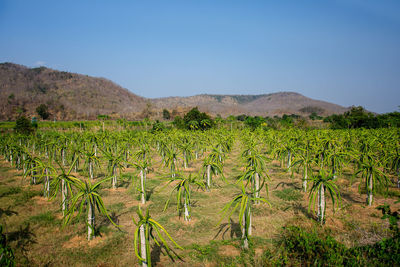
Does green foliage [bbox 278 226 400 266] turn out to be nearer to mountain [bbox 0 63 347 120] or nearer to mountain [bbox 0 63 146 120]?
mountain [bbox 0 63 347 120]

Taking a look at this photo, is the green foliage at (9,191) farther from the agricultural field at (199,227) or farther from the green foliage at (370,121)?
the green foliage at (370,121)

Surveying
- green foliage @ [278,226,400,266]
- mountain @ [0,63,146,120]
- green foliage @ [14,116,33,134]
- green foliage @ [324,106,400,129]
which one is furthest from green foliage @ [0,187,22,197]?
mountain @ [0,63,146,120]

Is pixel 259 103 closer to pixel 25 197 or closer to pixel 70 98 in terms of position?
pixel 70 98

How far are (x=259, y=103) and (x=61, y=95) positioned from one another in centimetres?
8836

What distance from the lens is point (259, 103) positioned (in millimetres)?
111875

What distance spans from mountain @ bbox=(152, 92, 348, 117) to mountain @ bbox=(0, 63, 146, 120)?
15.4 metres

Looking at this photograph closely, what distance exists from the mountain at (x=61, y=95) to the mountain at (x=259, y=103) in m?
15.4

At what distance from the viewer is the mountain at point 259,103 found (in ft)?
250

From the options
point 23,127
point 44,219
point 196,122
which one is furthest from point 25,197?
point 196,122

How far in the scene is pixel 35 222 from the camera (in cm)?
504

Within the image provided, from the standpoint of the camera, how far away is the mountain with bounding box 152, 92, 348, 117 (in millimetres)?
76188

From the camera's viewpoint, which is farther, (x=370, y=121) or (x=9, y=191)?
(x=370, y=121)

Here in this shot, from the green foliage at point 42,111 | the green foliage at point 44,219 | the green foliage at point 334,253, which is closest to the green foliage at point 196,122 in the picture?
the green foliage at point 44,219

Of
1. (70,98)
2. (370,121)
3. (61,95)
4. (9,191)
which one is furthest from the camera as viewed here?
(61,95)
